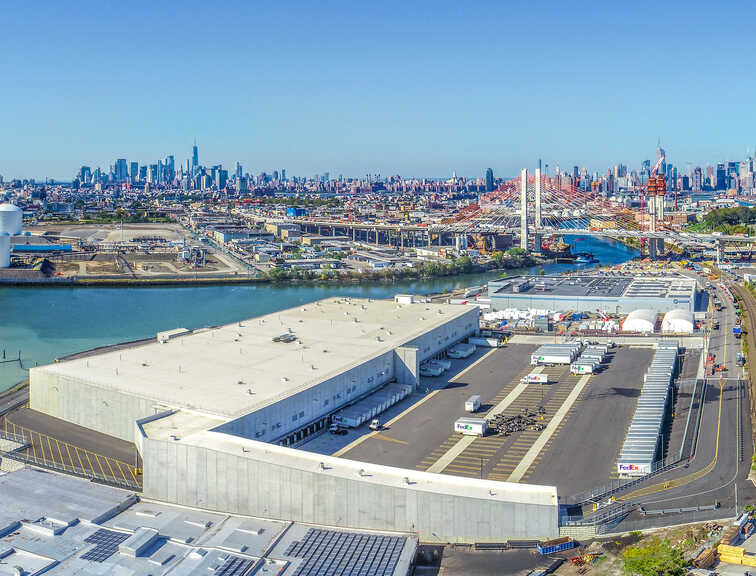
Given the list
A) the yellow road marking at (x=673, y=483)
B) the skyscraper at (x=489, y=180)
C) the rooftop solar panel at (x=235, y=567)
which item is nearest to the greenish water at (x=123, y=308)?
the rooftop solar panel at (x=235, y=567)

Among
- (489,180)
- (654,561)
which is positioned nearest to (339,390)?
(654,561)

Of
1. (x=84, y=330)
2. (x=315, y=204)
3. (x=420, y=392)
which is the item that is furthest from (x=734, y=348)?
(x=315, y=204)

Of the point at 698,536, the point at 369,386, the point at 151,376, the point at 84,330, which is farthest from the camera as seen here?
the point at 84,330

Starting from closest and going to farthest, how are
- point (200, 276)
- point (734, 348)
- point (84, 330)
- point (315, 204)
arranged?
point (734, 348) → point (84, 330) → point (200, 276) → point (315, 204)

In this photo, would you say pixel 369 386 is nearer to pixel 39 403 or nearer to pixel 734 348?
pixel 39 403

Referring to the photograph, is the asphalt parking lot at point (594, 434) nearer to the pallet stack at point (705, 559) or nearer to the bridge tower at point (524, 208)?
the pallet stack at point (705, 559)

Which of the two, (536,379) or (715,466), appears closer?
(715,466)

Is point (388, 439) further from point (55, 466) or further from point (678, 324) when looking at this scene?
point (678, 324)
